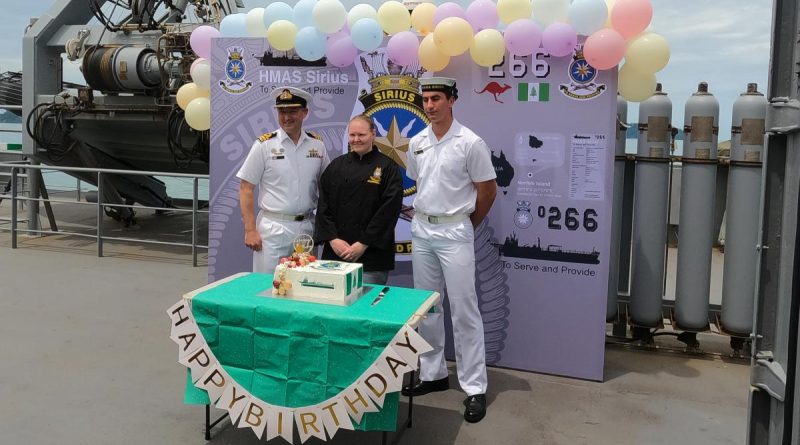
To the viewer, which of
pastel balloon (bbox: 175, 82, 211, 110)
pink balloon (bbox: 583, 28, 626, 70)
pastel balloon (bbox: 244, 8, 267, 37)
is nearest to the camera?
pink balloon (bbox: 583, 28, 626, 70)

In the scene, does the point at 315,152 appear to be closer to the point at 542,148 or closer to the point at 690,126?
the point at 542,148

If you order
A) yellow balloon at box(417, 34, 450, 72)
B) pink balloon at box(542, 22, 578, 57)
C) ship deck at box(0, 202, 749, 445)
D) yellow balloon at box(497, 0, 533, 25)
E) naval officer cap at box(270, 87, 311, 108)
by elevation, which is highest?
yellow balloon at box(497, 0, 533, 25)

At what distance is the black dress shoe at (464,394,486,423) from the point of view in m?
3.44

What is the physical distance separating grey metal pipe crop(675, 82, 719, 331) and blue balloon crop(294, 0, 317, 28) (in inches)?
101

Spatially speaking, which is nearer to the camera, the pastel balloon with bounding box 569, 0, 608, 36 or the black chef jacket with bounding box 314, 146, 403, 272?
the black chef jacket with bounding box 314, 146, 403, 272

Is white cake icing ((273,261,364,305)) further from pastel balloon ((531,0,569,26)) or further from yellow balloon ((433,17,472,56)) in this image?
pastel balloon ((531,0,569,26))

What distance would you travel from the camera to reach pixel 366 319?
2.64 metres

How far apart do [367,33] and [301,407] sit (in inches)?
93.2

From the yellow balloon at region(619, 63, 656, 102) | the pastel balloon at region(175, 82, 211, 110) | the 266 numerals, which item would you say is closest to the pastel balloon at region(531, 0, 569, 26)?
the yellow balloon at region(619, 63, 656, 102)

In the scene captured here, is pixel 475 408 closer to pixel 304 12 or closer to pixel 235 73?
pixel 304 12

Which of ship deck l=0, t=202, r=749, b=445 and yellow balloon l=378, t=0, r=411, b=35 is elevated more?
yellow balloon l=378, t=0, r=411, b=35

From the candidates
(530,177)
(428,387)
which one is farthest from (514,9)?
(428,387)

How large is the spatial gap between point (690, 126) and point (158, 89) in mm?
6720

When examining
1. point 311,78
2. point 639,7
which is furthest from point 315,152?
point 639,7
